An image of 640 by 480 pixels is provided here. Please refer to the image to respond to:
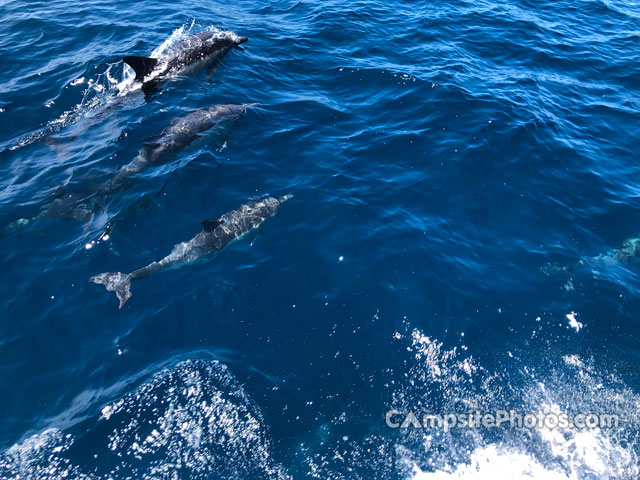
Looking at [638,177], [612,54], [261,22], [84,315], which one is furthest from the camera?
[261,22]

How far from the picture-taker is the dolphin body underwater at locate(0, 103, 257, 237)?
42.5 ft

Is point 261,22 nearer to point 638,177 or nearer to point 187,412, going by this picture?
point 638,177

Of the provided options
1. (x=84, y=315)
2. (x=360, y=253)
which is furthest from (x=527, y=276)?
(x=84, y=315)

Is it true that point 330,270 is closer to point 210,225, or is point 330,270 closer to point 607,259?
point 210,225

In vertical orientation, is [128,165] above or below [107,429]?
above

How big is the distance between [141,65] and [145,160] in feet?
18.4

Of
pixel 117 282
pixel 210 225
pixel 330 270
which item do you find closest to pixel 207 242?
pixel 210 225

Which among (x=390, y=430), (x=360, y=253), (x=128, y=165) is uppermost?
(x=128, y=165)

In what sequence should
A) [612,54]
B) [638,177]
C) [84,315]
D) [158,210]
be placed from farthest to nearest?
[612,54]
[638,177]
[158,210]
[84,315]

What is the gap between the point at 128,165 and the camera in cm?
1434

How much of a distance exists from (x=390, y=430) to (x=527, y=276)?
20.0 feet

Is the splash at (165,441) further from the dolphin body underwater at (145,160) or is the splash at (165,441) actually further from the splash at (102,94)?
the splash at (102,94)

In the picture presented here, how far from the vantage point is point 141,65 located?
17.5 m

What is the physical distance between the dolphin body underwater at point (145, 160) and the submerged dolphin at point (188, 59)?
12.3 feet
